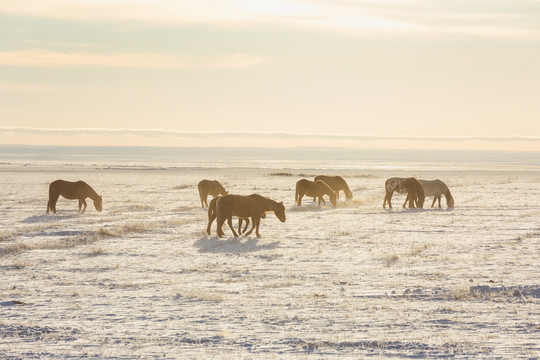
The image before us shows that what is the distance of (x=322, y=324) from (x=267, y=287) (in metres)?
2.93

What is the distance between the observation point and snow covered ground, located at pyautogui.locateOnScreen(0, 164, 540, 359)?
31.4 ft

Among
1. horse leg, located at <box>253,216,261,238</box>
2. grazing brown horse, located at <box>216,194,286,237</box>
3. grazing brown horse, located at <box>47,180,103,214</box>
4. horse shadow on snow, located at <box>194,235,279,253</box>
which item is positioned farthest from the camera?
grazing brown horse, located at <box>47,180,103,214</box>

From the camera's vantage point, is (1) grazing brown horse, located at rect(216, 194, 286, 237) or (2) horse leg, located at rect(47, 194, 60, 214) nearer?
(1) grazing brown horse, located at rect(216, 194, 286, 237)

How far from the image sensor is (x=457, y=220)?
2545 centimetres

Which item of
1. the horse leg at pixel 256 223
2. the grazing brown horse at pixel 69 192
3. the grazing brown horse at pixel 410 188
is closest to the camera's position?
the horse leg at pixel 256 223

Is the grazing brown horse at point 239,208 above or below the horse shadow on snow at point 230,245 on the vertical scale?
above

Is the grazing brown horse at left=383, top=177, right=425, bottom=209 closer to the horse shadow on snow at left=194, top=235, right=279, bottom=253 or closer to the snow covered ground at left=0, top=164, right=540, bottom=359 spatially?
the snow covered ground at left=0, top=164, right=540, bottom=359

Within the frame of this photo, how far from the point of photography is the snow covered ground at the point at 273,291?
31.4 ft

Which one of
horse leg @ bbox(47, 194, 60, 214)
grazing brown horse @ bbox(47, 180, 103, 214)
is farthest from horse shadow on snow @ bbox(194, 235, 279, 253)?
grazing brown horse @ bbox(47, 180, 103, 214)

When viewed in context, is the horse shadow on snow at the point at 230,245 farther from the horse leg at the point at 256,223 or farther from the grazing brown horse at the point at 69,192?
the grazing brown horse at the point at 69,192

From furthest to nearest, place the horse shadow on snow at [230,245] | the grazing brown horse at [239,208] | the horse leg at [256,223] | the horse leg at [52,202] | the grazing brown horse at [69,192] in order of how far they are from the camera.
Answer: the grazing brown horse at [69,192] < the horse leg at [52,202] < the horse leg at [256,223] < the grazing brown horse at [239,208] < the horse shadow on snow at [230,245]

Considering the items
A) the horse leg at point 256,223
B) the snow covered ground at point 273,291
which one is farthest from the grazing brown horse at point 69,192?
the horse leg at point 256,223

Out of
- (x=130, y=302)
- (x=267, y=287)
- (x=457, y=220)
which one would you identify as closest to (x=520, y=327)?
(x=267, y=287)

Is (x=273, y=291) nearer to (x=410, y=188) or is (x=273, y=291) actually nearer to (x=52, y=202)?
(x=410, y=188)
